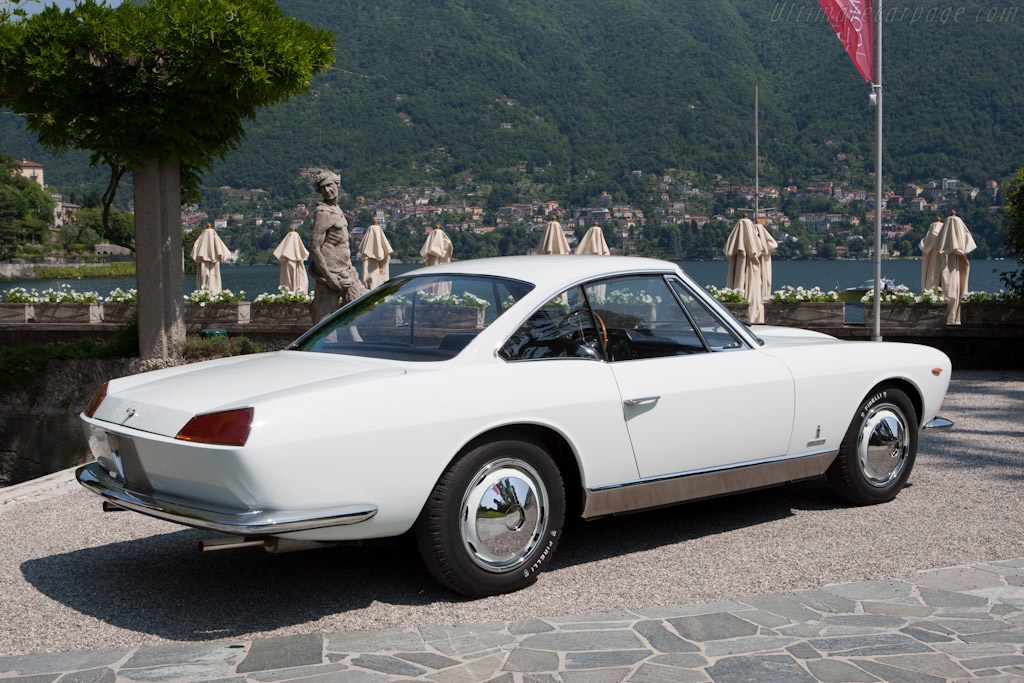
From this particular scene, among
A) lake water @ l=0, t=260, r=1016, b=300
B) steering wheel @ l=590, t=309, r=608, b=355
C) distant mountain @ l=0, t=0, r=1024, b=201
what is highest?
distant mountain @ l=0, t=0, r=1024, b=201

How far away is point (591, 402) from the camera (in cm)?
470

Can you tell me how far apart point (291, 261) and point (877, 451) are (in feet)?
63.4

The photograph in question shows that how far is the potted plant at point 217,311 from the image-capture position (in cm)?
2161

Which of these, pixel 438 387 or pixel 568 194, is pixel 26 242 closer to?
pixel 568 194

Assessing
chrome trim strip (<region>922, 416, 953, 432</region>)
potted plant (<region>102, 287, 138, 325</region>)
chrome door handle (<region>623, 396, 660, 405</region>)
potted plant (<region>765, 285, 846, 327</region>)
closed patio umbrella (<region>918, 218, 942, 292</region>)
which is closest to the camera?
chrome door handle (<region>623, 396, 660, 405</region>)

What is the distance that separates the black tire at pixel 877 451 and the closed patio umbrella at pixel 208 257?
69.3 feet

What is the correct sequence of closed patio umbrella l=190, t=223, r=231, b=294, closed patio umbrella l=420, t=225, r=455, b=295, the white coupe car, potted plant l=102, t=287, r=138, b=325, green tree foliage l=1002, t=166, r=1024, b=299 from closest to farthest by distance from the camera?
the white coupe car
green tree foliage l=1002, t=166, r=1024, b=299
closed patio umbrella l=420, t=225, r=455, b=295
potted plant l=102, t=287, r=138, b=325
closed patio umbrella l=190, t=223, r=231, b=294

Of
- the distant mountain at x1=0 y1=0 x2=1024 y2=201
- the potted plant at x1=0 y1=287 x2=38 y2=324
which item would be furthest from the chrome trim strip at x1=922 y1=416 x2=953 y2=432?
the distant mountain at x1=0 y1=0 x2=1024 y2=201

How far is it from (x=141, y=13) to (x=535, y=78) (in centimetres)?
10656

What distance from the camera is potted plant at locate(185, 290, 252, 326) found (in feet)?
70.9

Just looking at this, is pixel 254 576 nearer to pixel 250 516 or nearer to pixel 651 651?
pixel 250 516

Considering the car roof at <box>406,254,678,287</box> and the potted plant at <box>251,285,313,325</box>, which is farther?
the potted plant at <box>251,285,313,325</box>

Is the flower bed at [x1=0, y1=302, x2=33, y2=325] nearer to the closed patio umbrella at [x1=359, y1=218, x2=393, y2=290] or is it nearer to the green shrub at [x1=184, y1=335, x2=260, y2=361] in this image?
the closed patio umbrella at [x1=359, y1=218, x2=393, y2=290]

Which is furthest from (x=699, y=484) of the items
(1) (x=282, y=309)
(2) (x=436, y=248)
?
(1) (x=282, y=309)
